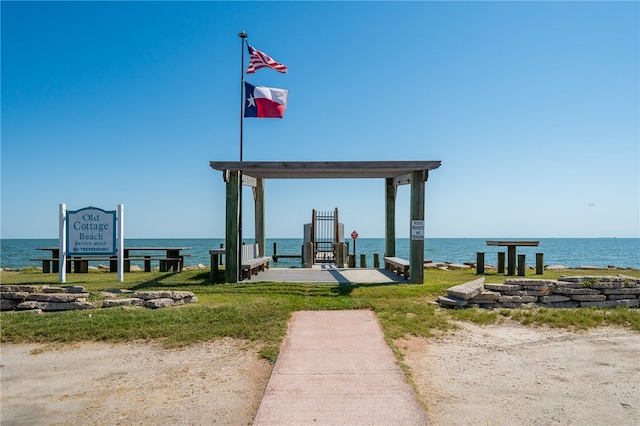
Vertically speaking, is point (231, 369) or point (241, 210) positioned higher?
point (241, 210)

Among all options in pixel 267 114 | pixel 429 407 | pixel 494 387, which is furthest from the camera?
pixel 267 114

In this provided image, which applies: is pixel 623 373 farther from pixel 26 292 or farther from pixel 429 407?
pixel 26 292

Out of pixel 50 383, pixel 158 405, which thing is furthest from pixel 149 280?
pixel 158 405

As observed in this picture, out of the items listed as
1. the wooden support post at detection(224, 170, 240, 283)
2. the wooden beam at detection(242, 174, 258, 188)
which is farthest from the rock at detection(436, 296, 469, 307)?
the wooden beam at detection(242, 174, 258, 188)

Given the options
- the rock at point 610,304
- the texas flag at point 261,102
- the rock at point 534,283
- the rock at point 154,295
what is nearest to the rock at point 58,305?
the rock at point 154,295

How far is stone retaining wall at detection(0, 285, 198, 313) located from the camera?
812 cm

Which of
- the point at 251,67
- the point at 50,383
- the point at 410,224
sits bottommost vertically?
the point at 50,383

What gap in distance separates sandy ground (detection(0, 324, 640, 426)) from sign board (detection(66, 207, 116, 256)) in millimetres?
6143

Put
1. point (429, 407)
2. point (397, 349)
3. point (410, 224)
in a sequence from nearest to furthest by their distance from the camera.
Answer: point (429, 407)
point (397, 349)
point (410, 224)

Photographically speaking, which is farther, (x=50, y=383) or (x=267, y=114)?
(x=267, y=114)

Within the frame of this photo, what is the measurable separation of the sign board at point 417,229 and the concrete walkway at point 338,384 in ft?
15.8

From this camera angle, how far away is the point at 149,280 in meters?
12.1

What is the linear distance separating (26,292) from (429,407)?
7.98 m

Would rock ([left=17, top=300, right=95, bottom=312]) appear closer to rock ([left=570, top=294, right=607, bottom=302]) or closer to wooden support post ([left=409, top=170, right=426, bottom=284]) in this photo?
wooden support post ([left=409, top=170, right=426, bottom=284])
